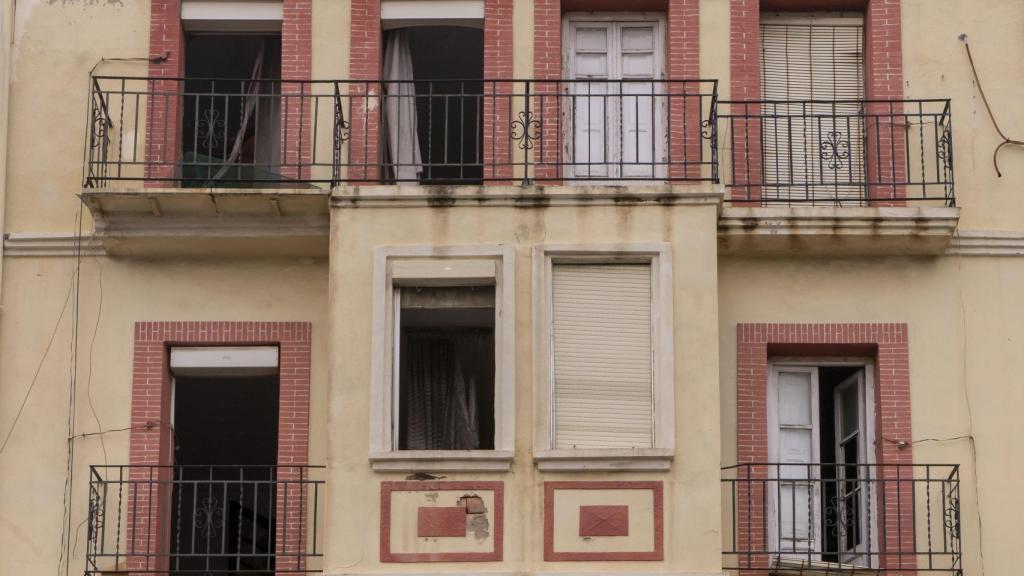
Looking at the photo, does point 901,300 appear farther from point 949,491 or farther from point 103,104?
point 103,104

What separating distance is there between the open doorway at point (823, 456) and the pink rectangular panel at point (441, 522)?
10.0 feet

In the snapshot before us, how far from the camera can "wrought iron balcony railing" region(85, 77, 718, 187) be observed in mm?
20141

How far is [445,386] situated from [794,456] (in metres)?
3.48

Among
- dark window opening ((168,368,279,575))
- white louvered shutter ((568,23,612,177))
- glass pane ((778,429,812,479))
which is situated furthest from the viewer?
dark window opening ((168,368,279,575))

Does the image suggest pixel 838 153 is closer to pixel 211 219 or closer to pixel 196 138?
pixel 211 219

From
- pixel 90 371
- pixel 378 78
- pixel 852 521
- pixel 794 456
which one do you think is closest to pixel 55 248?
pixel 90 371

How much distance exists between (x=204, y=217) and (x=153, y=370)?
Answer: 1.56 meters

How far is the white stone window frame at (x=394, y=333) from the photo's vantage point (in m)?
18.6

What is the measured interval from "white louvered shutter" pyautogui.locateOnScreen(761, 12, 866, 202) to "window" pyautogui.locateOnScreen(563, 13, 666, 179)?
1.10 m

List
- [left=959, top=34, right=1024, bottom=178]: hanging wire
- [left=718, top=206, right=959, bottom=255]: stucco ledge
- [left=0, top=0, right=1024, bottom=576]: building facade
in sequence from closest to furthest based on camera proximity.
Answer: [left=0, top=0, right=1024, bottom=576]: building facade
[left=718, top=206, right=959, bottom=255]: stucco ledge
[left=959, top=34, right=1024, bottom=178]: hanging wire

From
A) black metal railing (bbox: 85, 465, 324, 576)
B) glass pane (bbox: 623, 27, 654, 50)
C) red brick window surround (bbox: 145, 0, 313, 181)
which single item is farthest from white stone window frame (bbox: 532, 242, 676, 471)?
red brick window surround (bbox: 145, 0, 313, 181)

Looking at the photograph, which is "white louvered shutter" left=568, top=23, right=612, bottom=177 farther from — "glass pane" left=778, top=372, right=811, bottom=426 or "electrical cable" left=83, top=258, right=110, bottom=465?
"electrical cable" left=83, top=258, right=110, bottom=465

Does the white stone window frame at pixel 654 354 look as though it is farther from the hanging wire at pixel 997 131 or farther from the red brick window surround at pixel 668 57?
the hanging wire at pixel 997 131

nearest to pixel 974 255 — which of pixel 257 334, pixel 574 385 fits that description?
pixel 574 385
